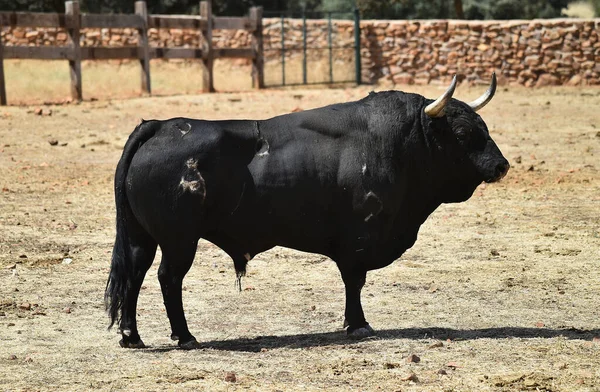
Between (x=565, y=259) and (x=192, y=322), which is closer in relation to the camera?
(x=192, y=322)

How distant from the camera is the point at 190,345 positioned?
6754 millimetres

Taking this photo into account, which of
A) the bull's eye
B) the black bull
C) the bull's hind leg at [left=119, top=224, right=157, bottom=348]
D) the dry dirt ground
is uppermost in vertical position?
the bull's eye

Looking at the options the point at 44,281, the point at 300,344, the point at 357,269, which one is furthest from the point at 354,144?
the point at 44,281

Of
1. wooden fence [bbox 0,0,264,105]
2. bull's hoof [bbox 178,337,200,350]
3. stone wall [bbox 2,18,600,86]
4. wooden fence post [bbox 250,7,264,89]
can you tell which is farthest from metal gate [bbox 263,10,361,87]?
bull's hoof [bbox 178,337,200,350]

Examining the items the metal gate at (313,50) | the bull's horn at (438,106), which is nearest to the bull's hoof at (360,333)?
the bull's horn at (438,106)

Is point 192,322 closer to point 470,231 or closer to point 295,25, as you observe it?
point 470,231

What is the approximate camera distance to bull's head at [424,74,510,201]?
7.11 meters

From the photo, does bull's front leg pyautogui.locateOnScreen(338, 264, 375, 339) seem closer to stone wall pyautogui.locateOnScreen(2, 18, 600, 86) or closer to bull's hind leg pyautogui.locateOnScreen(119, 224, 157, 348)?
bull's hind leg pyautogui.locateOnScreen(119, 224, 157, 348)

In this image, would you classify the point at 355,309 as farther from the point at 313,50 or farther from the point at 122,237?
the point at 313,50

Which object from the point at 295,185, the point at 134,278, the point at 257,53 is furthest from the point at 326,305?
the point at 257,53

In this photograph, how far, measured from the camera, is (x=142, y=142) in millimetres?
6895

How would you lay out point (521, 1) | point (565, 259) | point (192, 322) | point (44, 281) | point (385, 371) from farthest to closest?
1. point (521, 1)
2. point (565, 259)
3. point (44, 281)
4. point (192, 322)
5. point (385, 371)

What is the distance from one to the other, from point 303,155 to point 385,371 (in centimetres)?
162

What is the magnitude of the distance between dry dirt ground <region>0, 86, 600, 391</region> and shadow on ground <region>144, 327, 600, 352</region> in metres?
0.02
